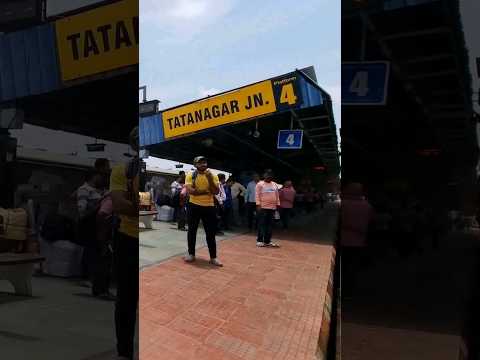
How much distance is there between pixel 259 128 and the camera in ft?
2.95

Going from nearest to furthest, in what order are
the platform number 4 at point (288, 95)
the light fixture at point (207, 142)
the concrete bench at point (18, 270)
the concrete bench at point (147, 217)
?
1. the platform number 4 at point (288, 95)
2. the light fixture at point (207, 142)
3. the concrete bench at point (147, 217)
4. the concrete bench at point (18, 270)

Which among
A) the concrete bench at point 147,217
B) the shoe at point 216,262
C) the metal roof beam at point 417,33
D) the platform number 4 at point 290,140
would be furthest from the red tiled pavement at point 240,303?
the metal roof beam at point 417,33

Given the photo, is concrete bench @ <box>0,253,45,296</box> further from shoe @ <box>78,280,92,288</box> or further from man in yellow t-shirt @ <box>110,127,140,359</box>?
man in yellow t-shirt @ <box>110,127,140,359</box>

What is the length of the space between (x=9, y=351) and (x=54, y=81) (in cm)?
81

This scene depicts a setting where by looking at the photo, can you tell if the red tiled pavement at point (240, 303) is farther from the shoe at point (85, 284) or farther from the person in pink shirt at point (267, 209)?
the shoe at point (85, 284)

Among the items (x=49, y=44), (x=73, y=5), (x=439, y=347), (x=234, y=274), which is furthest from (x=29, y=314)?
(x=439, y=347)

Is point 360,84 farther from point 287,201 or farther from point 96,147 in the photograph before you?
point 96,147

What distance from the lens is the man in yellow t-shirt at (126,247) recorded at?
1099mm

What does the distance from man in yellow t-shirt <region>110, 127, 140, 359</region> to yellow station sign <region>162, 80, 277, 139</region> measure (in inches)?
8.0

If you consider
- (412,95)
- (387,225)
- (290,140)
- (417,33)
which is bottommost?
(387,225)

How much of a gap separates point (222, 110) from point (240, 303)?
476 millimetres

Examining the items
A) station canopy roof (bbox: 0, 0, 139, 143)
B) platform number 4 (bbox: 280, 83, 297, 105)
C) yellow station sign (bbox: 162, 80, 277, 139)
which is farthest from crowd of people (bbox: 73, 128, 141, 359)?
platform number 4 (bbox: 280, 83, 297, 105)

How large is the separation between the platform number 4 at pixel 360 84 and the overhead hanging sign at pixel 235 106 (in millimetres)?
140

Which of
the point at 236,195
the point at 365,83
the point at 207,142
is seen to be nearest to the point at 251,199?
the point at 236,195
